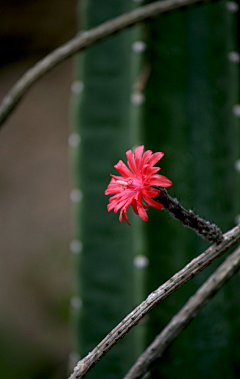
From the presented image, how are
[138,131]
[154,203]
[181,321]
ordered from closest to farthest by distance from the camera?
[154,203] < [181,321] < [138,131]

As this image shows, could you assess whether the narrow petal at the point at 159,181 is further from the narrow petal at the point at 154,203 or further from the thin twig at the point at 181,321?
the thin twig at the point at 181,321

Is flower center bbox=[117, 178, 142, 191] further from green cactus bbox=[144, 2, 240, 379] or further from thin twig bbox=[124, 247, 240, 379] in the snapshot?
green cactus bbox=[144, 2, 240, 379]

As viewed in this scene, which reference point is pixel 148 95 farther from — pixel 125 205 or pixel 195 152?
pixel 125 205

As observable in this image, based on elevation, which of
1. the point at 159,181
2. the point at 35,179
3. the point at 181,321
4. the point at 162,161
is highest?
the point at 35,179

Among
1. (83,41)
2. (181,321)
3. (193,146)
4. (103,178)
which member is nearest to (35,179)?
(103,178)

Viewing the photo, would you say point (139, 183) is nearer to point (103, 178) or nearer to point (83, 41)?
point (83, 41)

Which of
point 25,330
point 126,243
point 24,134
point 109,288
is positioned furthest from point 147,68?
point 24,134
